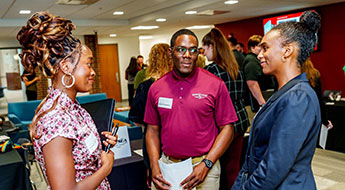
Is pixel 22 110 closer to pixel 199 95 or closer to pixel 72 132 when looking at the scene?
pixel 199 95

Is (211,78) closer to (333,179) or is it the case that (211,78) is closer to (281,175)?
(281,175)

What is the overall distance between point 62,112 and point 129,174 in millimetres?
1528

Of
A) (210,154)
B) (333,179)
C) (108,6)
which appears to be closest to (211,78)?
(210,154)

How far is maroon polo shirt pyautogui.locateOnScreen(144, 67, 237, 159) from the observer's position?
1.86 meters

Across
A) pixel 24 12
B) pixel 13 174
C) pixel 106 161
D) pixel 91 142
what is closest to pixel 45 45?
pixel 91 142

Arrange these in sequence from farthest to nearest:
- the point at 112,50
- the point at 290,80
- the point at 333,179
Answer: the point at 112,50, the point at 333,179, the point at 290,80

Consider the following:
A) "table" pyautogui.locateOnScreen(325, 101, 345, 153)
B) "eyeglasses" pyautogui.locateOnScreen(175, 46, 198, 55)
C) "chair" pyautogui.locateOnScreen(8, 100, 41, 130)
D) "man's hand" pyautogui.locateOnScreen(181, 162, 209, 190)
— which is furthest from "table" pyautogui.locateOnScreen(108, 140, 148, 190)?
"chair" pyautogui.locateOnScreen(8, 100, 41, 130)

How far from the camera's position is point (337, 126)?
462 cm

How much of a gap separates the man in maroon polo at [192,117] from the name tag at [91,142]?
2.49 feet

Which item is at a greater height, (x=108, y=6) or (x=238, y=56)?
(x=108, y=6)

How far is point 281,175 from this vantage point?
1.23 metres

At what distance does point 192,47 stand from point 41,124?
1.10 metres

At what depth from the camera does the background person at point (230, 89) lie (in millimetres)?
2471

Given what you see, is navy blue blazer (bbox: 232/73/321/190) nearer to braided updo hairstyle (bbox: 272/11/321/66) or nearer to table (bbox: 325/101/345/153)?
braided updo hairstyle (bbox: 272/11/321/66)
